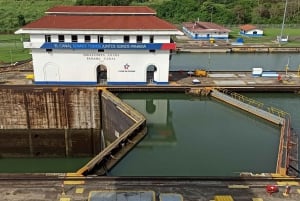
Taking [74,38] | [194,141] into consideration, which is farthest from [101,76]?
[194,141]

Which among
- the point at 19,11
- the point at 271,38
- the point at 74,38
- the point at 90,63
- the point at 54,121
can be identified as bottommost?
the point at 54,121

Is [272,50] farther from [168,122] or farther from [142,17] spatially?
[168,122]

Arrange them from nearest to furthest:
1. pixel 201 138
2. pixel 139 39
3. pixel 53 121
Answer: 1. pixel 201 138
2. pixel 53 121
3. pixel 139 39

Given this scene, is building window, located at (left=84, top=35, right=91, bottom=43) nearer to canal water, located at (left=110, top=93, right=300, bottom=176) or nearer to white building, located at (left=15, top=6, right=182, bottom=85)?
white building, located at (left=15, top=6, right=182, bottom=85)

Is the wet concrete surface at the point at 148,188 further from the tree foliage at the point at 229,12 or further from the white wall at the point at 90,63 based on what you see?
the tree foliage at the point at 229,12

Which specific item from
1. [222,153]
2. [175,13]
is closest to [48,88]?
[222,153]

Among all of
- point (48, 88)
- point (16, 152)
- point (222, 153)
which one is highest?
point (48, 88)

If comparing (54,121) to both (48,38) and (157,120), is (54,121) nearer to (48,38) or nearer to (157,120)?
(48,38)
